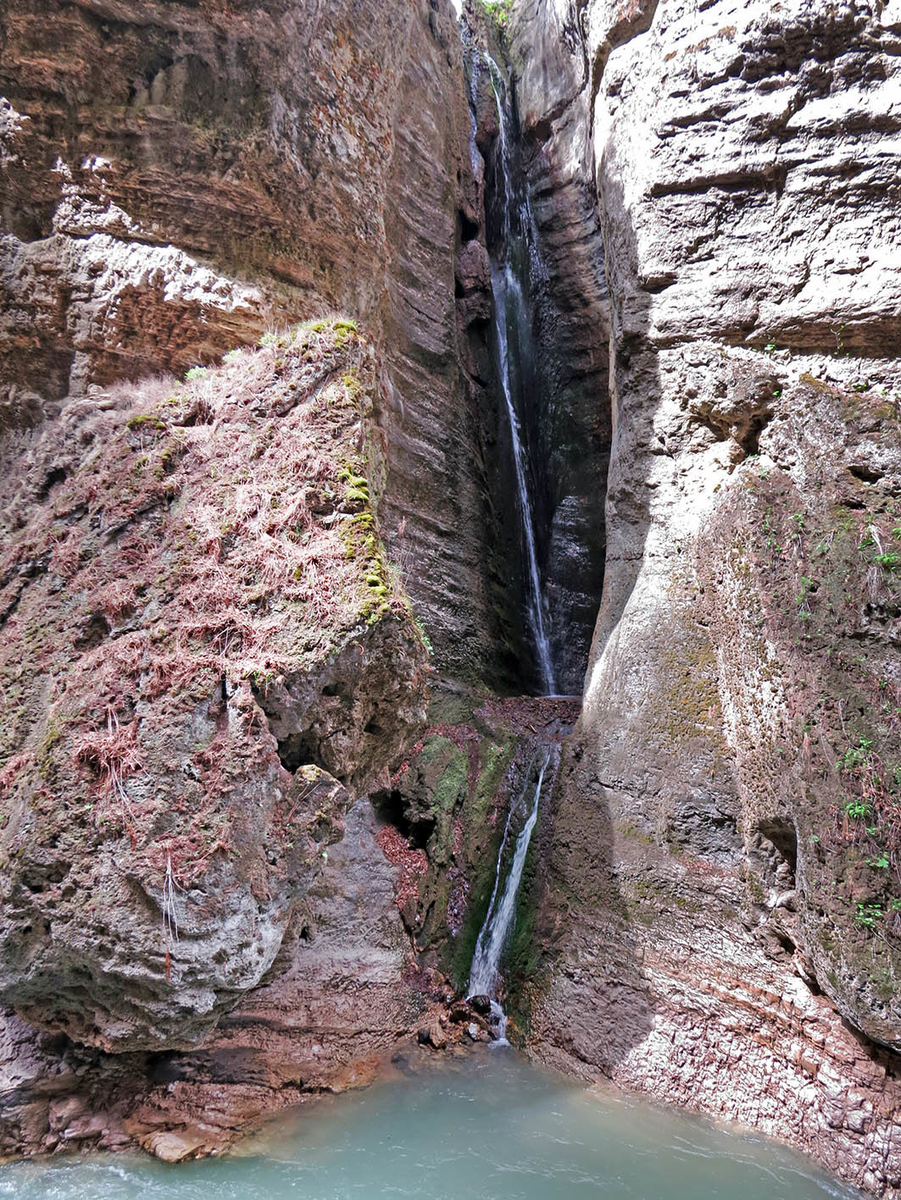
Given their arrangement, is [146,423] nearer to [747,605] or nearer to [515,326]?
[747,605]

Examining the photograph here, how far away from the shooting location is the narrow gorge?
16.3 feet

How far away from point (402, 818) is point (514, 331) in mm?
9396

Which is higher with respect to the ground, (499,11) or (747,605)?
(499,11)

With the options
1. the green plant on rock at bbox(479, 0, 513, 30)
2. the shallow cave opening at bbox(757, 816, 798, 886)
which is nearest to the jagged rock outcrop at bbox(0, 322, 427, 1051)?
the shallow cave opening at bbox(757, 816, 798, 886)

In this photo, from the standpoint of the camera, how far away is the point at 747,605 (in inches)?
255

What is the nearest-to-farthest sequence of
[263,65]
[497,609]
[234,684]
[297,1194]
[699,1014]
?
1. [297,1194]
2. [234,684]
3. [699,1014]
4. [263,65]
5. [497,609]

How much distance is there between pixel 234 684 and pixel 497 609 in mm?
6646

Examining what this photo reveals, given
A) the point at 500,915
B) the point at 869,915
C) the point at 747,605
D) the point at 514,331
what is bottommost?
the point at 500,915

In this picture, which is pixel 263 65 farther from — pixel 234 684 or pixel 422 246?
pixel 234 684

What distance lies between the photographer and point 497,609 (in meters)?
11.3

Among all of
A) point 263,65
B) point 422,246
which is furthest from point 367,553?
point 422,246

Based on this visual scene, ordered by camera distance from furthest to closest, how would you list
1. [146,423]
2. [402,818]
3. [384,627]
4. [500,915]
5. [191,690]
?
1. [402,818]
2. [500,915]
3. [146,423]
4. [384,627]
5. [191,690]

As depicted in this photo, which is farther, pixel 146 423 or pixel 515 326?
pixel 515 326

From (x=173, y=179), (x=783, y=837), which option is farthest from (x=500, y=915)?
(x=173, y=179)
